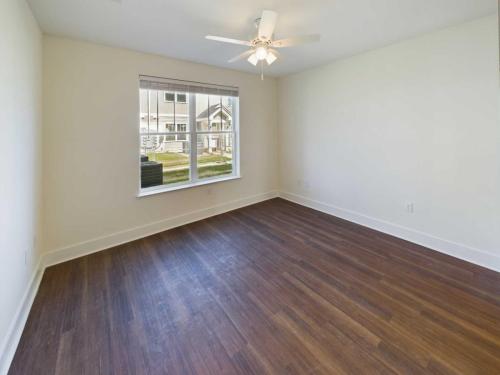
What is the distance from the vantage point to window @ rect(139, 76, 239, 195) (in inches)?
133

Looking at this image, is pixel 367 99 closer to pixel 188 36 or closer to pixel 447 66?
pixel 447 66

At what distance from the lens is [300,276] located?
2.37m

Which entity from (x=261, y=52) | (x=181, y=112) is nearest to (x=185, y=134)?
(x=181, y=112)

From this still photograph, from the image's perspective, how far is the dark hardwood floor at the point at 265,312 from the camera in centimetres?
148

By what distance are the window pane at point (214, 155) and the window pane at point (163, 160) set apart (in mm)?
256

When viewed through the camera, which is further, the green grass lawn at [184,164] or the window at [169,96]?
the green grass lawn at [184,164]

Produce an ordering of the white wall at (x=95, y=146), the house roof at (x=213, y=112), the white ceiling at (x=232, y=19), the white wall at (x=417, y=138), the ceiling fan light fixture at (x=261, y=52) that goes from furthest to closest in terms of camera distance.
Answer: the house roof at (x=213, y=112), the white wall at (x=95, y=146), the white wall at (x=417, y=138), the ceiling fan light fixture at (x=261, y=52), the white ceiling at (x=232, y=19)

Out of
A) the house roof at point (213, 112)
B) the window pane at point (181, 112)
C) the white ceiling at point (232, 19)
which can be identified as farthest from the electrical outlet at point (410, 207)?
the window pane at point (181, 112)

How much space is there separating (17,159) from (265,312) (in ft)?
7.33

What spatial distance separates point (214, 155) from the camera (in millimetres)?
4234

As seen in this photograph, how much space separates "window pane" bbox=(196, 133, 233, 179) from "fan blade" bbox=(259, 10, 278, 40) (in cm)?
209

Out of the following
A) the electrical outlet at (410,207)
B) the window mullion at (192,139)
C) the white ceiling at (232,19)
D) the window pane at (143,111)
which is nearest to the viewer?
the white ceiling at (232,19)

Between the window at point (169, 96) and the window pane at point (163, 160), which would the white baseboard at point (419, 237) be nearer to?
the window pane at point (163, 160)

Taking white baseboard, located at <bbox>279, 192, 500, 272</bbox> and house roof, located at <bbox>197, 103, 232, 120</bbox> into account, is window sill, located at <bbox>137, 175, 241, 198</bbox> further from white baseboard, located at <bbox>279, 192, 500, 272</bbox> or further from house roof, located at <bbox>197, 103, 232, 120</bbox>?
white baseboard, located at <bbox>279, 192, 500, 272</bbox>
